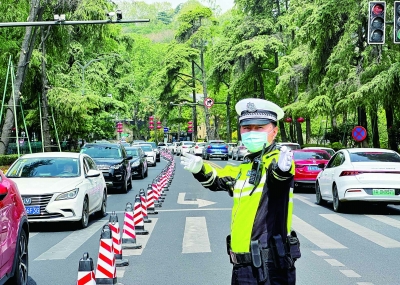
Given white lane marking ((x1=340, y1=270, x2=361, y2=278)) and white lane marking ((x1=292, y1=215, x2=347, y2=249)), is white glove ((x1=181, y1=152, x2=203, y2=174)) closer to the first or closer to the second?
white lane marking ((x1=340, y1=270, x2=361, y2=278))

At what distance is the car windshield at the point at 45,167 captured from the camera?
13.9 m

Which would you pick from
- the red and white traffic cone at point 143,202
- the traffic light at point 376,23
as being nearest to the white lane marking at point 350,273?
the red and white traffic cone at point 143,202

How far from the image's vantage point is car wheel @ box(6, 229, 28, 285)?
284 inches

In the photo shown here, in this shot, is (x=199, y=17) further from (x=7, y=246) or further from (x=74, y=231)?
(x=7, y=246)

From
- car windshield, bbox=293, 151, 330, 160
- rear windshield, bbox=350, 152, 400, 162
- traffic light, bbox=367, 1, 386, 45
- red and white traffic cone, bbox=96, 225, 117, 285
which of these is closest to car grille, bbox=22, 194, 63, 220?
red and white traffic cone, bbox=96, 225, 117, 285

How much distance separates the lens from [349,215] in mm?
15305

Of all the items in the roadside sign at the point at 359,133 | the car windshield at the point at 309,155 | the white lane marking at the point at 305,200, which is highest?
the roadside sign at the point at 359,133

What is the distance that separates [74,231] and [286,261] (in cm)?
940

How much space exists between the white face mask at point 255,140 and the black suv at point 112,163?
707 inches

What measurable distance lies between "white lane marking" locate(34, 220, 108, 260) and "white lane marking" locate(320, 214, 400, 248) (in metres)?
4.89

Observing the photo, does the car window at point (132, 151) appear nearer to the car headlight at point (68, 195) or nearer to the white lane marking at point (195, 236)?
the white lane marking at point (195, 236)

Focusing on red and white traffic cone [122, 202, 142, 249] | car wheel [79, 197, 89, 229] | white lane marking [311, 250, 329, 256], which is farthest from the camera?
car wheel [79, 197, 89, 229]

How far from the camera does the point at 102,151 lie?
24203mm

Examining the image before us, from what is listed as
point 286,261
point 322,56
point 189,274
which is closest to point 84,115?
point 322,56
